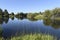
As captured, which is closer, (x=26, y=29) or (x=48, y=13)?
(x=26, y=29)

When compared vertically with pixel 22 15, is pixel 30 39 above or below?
above

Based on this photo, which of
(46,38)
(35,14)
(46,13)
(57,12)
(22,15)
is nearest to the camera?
(46,38)

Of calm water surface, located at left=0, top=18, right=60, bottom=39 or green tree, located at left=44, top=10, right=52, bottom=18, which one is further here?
green tree, located at left=44, top=10, right=52, bottom=18

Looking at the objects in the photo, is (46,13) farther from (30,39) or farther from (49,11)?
(30,39)

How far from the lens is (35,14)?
75.9 metres

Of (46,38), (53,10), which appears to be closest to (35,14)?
(53,10)

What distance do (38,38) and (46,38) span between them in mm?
725

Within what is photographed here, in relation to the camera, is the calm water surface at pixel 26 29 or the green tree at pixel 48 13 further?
the green tree at pixel 48 13

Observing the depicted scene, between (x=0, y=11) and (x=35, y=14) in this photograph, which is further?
(x=0, y=11)

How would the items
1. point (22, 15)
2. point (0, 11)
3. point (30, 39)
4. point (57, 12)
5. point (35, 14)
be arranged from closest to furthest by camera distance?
point (30, 39) → point (57, 12) → point (35, 14) → point (0, 11) → point (22, 15)

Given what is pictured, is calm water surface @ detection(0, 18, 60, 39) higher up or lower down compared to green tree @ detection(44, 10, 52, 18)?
higher up

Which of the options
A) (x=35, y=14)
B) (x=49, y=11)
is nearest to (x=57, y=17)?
(x=49, y=11)

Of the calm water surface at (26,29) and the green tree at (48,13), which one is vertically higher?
the calm water surface at (26,29)

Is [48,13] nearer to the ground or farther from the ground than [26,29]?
nearer to the ground
